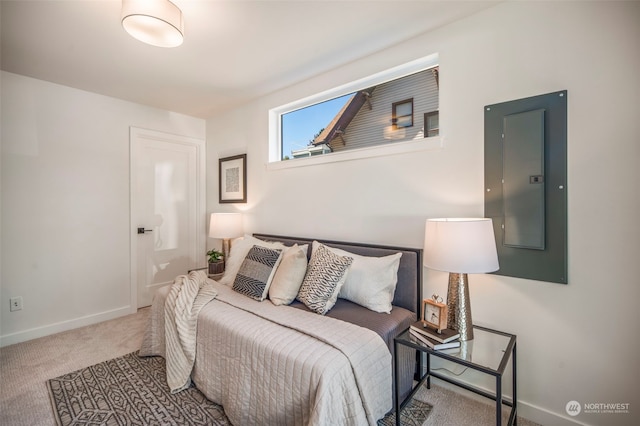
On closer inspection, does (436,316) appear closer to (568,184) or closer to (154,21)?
(568,184)

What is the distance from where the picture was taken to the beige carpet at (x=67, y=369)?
1.69m

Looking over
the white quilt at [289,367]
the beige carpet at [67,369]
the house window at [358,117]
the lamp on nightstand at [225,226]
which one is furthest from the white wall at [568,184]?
the lamp on nightstand at [225,226]

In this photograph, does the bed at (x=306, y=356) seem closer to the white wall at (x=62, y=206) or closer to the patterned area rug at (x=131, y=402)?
the patterned area rug at (x=131, y=402)

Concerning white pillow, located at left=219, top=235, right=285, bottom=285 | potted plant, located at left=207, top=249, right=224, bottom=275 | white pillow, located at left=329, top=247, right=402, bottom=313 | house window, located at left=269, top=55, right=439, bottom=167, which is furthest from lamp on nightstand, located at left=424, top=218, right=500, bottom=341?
potted plant, located at left=207, top=249, right=224, bottom=275

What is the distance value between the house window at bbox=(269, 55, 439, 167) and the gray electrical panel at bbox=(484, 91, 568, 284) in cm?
51

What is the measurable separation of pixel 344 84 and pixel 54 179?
9.86 feet

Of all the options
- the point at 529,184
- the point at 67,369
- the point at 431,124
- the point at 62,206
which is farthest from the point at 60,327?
the point at 529,184

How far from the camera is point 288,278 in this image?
2121 millimetres

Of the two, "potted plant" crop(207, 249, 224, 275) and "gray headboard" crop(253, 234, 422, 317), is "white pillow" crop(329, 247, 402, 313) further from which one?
"potted plant" crop(207, 249, 224, 275)

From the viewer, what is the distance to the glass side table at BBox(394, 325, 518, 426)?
1.33 meters

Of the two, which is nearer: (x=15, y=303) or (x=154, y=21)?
(x=154, y=21)

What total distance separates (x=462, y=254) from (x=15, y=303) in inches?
150

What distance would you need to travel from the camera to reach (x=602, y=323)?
1.48 meters

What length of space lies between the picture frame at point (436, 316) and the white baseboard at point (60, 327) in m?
3.39
